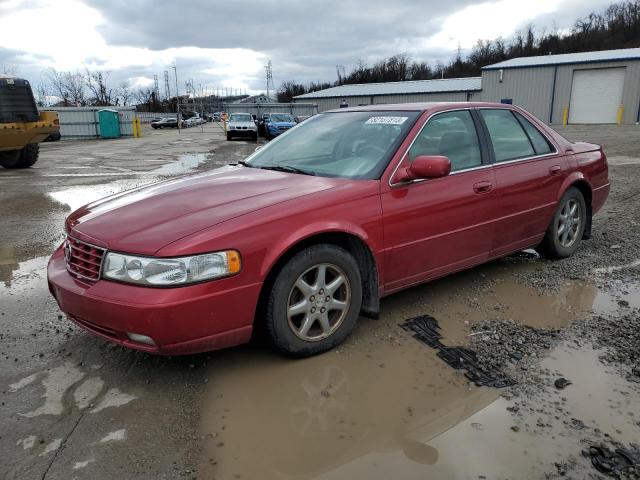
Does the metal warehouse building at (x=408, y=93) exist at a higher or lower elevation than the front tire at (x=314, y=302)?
higher

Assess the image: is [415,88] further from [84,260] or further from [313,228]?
[84,260]

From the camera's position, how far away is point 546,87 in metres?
35.4

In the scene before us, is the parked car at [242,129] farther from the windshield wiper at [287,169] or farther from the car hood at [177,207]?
the car hood at [177,207]

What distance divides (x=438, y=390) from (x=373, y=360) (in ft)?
1.52

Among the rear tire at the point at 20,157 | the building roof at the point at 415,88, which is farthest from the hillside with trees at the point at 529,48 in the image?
the rear tire at the point at 20,157

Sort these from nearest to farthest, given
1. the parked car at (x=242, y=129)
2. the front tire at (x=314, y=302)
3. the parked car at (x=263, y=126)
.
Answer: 1. the front tire at (x=314, y=302)
2. the parked car at (x=242, y=129)
3. the parked car at (x=263, y=126)

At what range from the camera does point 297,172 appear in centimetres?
361

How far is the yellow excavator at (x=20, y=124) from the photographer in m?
12.9

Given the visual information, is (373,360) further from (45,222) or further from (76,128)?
(76,128)

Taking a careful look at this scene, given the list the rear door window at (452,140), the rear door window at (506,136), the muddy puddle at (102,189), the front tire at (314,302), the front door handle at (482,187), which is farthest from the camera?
the muddy puddle at (102,189)

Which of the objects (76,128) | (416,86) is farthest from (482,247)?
(416,86)

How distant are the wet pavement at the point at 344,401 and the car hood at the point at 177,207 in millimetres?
818

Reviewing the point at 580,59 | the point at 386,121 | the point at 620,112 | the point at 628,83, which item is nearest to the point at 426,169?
the point at 386,121


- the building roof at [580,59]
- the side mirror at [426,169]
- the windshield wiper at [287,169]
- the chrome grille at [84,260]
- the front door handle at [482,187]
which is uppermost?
the building roof at [580,59]
